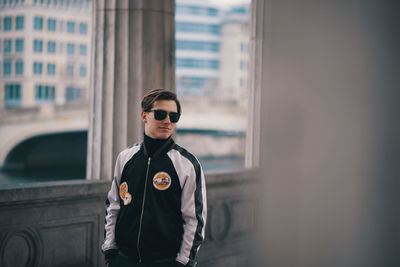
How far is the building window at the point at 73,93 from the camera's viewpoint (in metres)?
56.8

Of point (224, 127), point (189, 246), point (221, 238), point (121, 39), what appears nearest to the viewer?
point (189, 246)

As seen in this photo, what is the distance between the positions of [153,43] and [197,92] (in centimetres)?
7466

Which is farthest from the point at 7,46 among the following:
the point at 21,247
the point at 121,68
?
the point at 21,247

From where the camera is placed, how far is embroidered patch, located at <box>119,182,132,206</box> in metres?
2.22

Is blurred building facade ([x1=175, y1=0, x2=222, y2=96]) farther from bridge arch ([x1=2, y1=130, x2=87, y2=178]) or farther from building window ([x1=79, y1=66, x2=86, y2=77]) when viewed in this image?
bridge arch ([x1=2, y1=130, x2=87, y2=178])

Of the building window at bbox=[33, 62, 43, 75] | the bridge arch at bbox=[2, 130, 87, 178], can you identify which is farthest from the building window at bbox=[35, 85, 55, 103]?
the bridge arch at bbox=[2, 130, 87, 178]

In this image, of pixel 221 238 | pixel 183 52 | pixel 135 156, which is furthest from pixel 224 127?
pixel 183 52

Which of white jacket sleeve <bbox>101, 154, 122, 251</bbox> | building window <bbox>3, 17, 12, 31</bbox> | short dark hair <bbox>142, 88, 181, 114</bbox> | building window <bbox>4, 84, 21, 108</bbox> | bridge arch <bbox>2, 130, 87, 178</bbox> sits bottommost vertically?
bridge arch <bbox>2, 130, 87, 178</bbox>

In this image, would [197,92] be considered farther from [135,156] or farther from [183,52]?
[135,156]

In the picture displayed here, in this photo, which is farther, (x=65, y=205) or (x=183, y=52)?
(x=183, y=52)

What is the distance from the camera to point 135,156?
7.51ft

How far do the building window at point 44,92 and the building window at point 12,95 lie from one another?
2.02 m

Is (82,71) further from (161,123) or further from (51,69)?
(161,123)

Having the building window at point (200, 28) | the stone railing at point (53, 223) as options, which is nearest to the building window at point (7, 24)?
the building window at point (200, 28)
